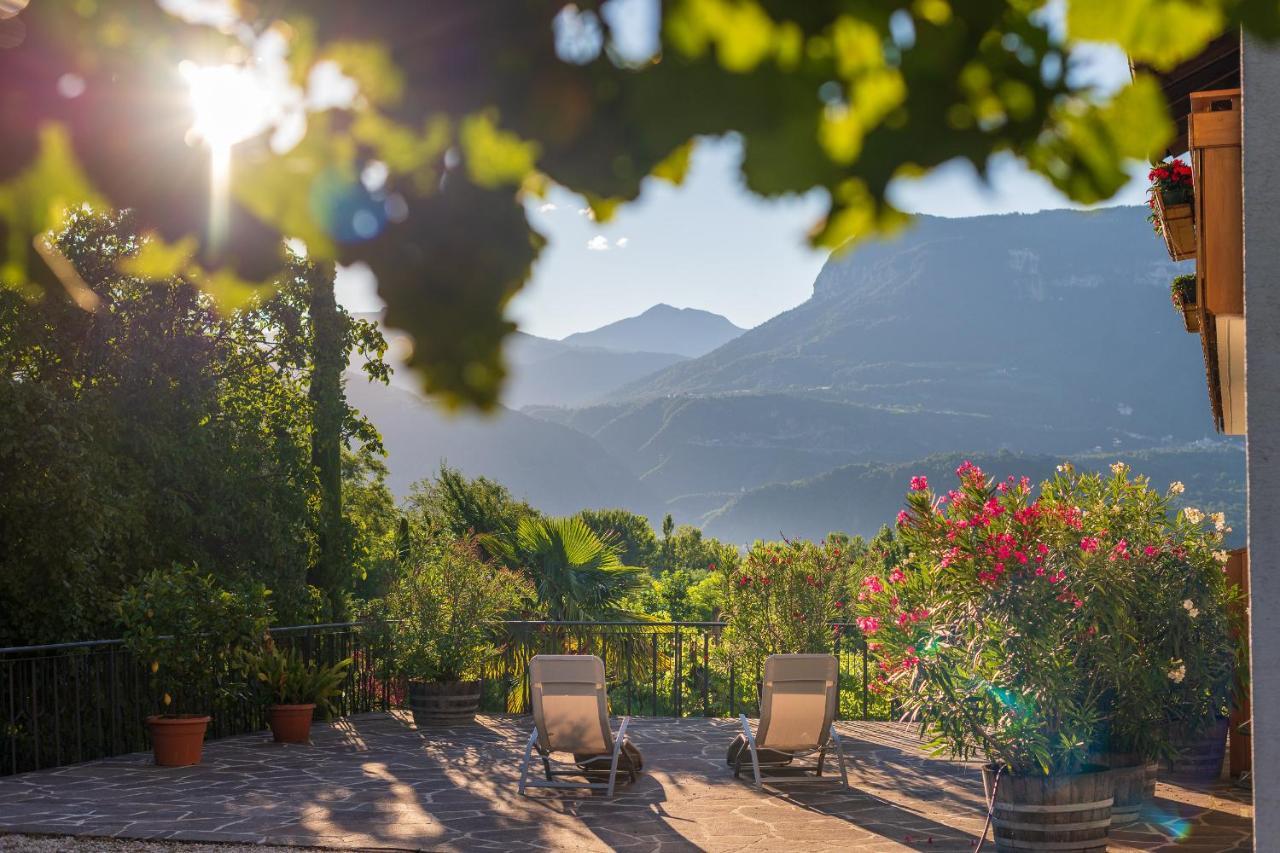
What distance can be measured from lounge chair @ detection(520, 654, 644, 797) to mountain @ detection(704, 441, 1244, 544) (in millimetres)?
102531

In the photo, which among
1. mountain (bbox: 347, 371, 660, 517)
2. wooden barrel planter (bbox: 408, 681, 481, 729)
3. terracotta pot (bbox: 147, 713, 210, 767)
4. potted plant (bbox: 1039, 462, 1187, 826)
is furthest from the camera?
mountain (bbox: 347, 371, 660, 517)

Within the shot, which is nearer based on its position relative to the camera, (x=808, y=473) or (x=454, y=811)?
(x=454, y=811)

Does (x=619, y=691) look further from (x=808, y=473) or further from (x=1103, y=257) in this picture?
(x=1103, y=257)

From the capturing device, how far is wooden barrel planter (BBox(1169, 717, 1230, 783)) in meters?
8.37

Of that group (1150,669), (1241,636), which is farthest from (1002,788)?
(1241,636)

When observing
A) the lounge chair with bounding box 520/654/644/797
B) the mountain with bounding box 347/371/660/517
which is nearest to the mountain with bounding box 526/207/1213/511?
the mountain with bounding box 347/371/660/517

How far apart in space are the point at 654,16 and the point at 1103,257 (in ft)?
608

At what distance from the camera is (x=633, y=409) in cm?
15338

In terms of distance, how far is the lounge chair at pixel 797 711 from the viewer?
8672mm

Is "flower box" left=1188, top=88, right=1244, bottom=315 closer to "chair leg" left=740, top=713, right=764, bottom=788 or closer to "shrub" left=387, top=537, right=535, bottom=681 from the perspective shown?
"chair leg" left=740, top=713, right=764, bottom=788

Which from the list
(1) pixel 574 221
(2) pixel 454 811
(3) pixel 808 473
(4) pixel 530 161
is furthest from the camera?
(3) pixel 808 473

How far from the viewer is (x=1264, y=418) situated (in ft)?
15.8

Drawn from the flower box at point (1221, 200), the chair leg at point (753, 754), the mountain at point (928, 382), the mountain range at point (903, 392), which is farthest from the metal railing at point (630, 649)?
the mountain at point (928, 382)

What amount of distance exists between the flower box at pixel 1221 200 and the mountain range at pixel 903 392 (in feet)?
399
